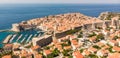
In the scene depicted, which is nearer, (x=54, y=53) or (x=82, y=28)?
(x=54, y=53)

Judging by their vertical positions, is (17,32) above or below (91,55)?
below

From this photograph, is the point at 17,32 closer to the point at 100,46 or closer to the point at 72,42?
the point at 72,42

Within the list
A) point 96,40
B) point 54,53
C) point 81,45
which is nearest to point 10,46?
point 54,53

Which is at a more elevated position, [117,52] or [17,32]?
[117,52]

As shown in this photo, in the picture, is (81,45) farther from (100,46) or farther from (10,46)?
(10,46)

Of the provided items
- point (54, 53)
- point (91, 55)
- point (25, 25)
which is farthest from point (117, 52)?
point (25, 25)

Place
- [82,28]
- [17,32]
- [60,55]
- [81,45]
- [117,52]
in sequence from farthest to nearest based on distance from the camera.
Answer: [17,32], [82,28], [81,45], [60,55], [117,52]

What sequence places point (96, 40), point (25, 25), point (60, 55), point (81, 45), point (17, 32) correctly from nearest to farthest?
point (60, 55), point (81, 45), point (96, 40), point (17, 32), point (25, 25)

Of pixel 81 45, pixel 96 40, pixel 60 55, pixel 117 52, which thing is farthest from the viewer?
pixel 96 40

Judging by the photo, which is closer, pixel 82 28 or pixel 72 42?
pixel 72 42
